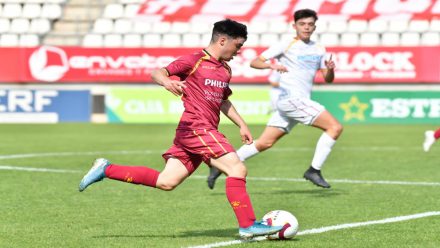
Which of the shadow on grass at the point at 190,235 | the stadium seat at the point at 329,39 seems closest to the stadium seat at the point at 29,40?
the stadium seat at the point at 329,39

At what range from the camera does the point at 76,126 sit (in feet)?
89.8

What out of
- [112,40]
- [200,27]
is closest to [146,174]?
[112,40]

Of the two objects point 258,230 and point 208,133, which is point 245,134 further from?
point 258,230

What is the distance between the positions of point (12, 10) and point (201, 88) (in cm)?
2777

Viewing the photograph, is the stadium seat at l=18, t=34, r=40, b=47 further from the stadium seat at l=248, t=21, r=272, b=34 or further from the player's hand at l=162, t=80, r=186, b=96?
the player's hand at l=162, t=80, r=186, b=96

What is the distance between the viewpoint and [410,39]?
30703mm

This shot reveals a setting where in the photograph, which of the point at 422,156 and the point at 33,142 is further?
the point at 33,142

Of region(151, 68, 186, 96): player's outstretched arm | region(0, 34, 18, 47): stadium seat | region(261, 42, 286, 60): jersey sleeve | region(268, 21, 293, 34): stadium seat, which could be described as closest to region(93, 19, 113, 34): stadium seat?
region(0, 34, 18, 47): stadium seat

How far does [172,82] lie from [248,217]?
1162 mm

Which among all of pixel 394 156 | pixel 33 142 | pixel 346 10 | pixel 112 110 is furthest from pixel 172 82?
pixel 346 10

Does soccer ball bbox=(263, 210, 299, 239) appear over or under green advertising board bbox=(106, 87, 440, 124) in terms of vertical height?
over

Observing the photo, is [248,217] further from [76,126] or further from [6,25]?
[6,25]

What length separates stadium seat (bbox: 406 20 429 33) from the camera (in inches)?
1224

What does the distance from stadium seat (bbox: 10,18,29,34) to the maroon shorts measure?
2634 centimetres
